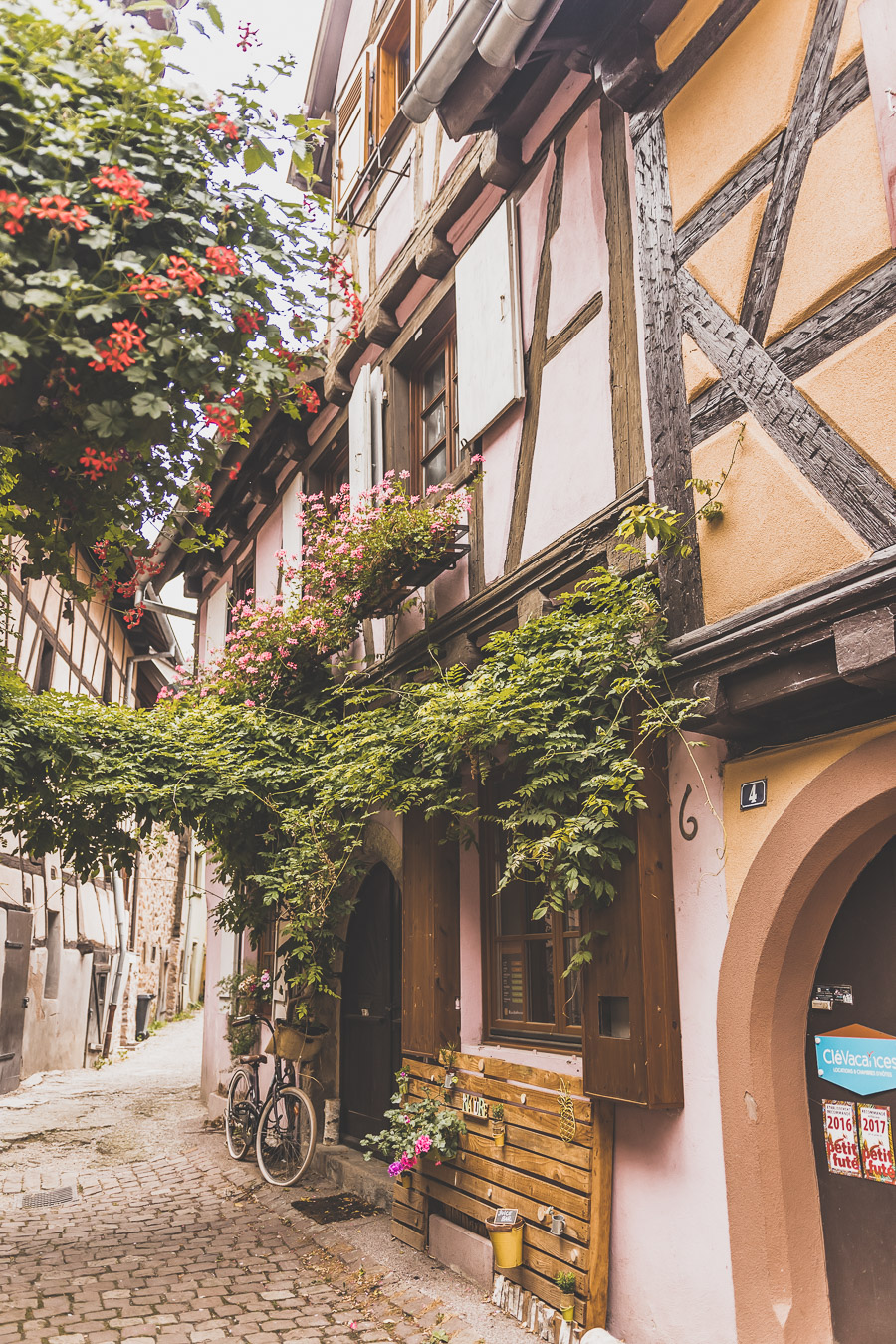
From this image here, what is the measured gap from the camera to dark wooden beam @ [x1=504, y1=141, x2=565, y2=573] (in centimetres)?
518

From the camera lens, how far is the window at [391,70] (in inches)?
303

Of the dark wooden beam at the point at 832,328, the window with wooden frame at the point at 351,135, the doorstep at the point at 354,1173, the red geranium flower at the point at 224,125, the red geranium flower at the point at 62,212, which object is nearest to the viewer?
the red geranium flower at the point at 62,212

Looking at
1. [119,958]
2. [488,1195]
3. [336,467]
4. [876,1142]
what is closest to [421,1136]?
[488,1195]

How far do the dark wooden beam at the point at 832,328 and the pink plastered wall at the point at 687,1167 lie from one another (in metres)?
1.34

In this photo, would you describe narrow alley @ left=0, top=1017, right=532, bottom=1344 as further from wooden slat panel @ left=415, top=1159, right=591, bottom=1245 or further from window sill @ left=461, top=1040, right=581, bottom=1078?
window sill @ left=461, top=1040, right=581, bottom=1078

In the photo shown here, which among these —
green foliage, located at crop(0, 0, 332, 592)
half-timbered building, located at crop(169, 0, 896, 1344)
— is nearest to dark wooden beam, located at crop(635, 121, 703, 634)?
half-timbered building, located at crop(169, 0, 896, 1344)

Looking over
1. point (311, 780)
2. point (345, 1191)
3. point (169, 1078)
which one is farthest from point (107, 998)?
point (311, 780)

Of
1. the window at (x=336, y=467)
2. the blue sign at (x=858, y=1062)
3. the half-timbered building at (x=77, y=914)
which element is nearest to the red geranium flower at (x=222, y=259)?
the blue sign at (x=858, y=1062)

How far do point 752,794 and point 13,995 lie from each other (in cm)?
1033

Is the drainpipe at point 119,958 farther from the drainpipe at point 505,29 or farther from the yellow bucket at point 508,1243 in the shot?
the drainpipe at point 505,29

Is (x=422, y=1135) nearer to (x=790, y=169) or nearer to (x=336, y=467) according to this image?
(x=790, y=169)

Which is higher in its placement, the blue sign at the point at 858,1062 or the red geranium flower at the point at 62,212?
the red geranium flower at the point at 62,212

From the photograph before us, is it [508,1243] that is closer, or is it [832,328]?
[832,328]

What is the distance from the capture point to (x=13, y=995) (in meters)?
11.4
